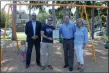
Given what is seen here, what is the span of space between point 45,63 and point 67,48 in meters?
0.92

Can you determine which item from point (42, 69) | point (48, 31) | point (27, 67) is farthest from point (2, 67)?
point (48, 31)

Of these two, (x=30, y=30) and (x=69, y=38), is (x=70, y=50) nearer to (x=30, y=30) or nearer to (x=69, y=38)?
(x=69, y=38)

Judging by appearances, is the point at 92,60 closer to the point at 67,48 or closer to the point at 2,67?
the point at 67,48

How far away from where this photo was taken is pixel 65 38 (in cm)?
908

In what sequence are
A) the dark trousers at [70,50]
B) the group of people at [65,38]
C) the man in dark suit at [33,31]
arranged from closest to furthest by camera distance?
the group of people at [65,38] → the dark trousers at [70,50] → the man in dark suit at [33,31]

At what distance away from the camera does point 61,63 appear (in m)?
10.4

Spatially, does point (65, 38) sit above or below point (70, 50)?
above

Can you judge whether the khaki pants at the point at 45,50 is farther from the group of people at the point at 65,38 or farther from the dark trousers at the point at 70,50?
the dark trousers at the point at 70,50

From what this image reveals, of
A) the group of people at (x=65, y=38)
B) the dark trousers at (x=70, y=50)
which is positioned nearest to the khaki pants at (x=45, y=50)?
the group of people at (x=65, y=38)

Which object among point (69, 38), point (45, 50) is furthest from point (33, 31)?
point (69, 38)

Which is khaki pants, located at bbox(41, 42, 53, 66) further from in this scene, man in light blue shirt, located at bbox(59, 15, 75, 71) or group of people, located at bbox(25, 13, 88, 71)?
man in light blue shirt, located at bbox(59, 15, 75, 71)

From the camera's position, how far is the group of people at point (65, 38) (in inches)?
348

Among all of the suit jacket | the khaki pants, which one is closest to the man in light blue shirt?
the khaki pants

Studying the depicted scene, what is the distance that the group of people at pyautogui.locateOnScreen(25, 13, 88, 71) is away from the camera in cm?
885
